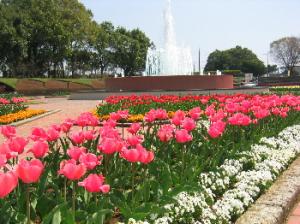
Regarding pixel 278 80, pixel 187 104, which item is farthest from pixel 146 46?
pixel 187 104

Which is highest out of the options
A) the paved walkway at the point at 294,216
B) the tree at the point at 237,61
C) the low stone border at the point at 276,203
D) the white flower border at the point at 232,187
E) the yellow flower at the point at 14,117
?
the tree at the point at 237,61

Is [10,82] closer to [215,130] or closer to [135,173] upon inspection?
[215,130]

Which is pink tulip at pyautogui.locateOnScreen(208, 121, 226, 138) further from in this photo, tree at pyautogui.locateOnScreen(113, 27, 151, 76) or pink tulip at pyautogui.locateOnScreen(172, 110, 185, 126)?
tree at pyautogui.locateOnScreen(113, 27, 151, 76)

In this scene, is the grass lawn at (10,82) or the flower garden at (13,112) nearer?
the flower garden at (13,112)

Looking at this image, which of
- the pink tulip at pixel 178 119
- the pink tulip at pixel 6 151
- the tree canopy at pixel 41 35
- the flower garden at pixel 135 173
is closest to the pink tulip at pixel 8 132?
the flower garden at pixel 135 173

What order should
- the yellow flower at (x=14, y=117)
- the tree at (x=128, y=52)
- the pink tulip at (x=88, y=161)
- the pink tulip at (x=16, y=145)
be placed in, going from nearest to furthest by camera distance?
the pink tulip at (x=88, y=161), the pink tulip at (x=16, y=145), the yellow flower at (x=14, y=117), the tree at (x=128, y=52)

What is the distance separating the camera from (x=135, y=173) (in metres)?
4.41

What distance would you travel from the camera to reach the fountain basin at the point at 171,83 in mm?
29031

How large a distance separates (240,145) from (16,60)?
49.4 meters

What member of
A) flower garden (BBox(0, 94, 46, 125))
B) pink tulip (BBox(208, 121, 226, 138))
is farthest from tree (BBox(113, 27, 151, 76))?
pink tulip (BBox(208, 121, 226, 138))

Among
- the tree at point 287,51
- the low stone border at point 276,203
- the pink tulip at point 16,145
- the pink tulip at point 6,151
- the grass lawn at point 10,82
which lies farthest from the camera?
the tree at point 287,51

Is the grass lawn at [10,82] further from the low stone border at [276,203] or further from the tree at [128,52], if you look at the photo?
the low stone border at [276,203]

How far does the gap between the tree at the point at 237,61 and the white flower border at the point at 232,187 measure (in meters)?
115

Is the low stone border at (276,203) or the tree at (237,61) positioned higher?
the tree at (237,61)
